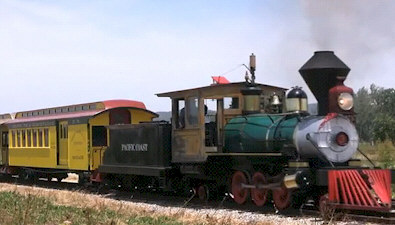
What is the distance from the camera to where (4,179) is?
25.3 meters

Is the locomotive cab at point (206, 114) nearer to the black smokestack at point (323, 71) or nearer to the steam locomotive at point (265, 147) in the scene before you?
the steam locomotive at point (265, 147)

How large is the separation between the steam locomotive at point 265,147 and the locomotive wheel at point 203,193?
0.02m

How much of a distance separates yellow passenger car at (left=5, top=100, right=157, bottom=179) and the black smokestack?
27.7ft

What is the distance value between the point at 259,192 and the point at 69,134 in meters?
8.98

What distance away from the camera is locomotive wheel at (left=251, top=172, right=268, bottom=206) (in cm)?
1194

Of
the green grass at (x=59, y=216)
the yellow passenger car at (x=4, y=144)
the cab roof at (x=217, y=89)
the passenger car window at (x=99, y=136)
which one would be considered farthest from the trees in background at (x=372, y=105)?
the green grass at (x=59, y=216)

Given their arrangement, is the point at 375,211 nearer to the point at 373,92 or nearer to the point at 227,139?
the point at 227,139

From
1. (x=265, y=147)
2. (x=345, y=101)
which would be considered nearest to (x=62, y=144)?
(x=265, y=147)


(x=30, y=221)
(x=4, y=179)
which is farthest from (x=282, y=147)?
(x=4, y=179)

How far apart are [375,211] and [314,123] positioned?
1.87 m

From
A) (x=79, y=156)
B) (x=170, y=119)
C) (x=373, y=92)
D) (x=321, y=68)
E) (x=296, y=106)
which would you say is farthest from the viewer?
(x=373, y=92)

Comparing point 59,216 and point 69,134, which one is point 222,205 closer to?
point 59,216

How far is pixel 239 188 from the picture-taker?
1266 cm

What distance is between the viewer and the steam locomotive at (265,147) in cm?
1079
